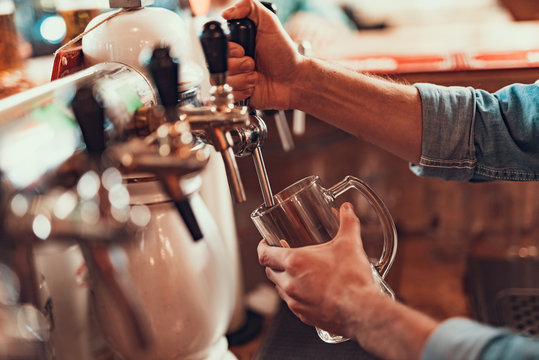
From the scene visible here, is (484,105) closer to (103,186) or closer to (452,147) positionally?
(452,147)

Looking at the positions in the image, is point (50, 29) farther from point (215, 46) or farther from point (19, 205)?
point (19, 205)

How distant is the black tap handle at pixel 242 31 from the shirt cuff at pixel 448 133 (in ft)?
1.11

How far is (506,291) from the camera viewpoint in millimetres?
1259

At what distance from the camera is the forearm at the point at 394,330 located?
0.57m

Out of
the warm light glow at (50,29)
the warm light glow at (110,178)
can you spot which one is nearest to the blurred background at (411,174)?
the warm light glow at (50,29)

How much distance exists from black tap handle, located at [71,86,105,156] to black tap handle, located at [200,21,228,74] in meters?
0.13

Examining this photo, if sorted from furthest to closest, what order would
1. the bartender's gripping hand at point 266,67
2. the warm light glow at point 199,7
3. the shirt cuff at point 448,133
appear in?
1. the warm light glow at point 199,7
2. the shirt cuff at point 448,133
3. the bartender's gripping hand at point 266,67

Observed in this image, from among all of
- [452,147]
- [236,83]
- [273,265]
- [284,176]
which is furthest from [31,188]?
[284,176]

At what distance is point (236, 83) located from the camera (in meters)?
0.85

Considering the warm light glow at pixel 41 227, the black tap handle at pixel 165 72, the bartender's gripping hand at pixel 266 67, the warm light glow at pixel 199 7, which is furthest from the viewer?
the warm light glow at pixel 199 7

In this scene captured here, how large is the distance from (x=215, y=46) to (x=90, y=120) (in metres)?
0.15

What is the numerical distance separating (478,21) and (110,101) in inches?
75.9

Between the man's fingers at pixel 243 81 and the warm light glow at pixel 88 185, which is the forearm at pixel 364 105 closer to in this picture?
the man's fingers at pixel 243 81

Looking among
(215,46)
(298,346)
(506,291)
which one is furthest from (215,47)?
(506,291)
